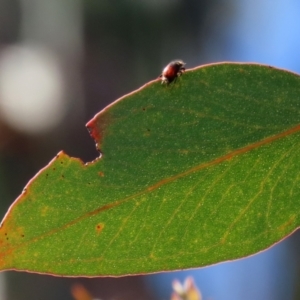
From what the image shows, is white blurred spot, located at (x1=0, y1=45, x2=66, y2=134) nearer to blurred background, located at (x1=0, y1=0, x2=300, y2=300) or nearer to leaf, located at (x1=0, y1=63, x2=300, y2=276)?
blurred background, located at (x1=0, y1=0, x2=300, y2=300)

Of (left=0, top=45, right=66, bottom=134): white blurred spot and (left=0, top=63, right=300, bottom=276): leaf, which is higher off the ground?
(left=0, top=45, right=66, bottom=134): white blurred spot

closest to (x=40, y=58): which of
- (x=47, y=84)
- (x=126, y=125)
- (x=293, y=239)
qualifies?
(x=47, y=84)

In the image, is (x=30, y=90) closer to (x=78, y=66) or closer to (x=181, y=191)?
(x=78, y=66)

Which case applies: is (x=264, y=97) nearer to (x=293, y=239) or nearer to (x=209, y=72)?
(x=209, y=72)

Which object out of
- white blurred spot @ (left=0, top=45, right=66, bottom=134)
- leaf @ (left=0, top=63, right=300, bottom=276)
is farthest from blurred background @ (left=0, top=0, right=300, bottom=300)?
leaf @ (left=0, top=63, right=300, bottom=276)

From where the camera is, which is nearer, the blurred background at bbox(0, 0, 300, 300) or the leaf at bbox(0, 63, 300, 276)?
the leaf at bbox(0, 63, 300, 276)

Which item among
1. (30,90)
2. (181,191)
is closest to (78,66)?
(30,90)
